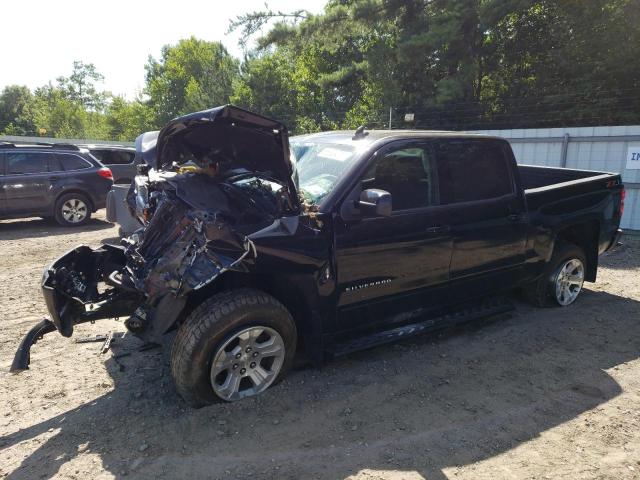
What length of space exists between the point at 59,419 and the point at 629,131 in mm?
9926

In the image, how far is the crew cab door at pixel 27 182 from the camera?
952 cm

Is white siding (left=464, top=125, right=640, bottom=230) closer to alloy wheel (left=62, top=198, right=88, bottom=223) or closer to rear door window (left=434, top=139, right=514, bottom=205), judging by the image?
rear door window (left=434, top=139, right=514, bottom=205)

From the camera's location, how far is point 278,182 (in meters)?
3.50

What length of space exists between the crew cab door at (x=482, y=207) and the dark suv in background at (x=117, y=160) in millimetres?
10931

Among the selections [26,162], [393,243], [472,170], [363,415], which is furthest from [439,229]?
[26,162]

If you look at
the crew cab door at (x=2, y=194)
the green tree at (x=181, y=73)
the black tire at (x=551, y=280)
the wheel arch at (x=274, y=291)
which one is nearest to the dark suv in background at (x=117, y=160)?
the crew cab door at (x=2, y=194)

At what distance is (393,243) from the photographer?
372 cm

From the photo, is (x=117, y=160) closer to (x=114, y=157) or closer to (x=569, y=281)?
(x=114, y=157)

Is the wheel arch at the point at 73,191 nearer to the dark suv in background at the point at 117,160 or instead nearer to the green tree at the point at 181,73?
the dark suv in background at the point at 117,160

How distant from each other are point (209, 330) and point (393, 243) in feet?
5.20

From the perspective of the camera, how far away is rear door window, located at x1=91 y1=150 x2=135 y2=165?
43.1 feet

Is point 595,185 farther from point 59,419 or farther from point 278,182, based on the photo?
point 59,419

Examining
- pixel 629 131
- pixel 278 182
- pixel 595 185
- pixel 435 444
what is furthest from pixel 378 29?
pixel 435 444

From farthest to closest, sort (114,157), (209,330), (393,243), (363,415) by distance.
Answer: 1. (114,157)
2. (393,243)
3. (363,415)
4. (209,330)
